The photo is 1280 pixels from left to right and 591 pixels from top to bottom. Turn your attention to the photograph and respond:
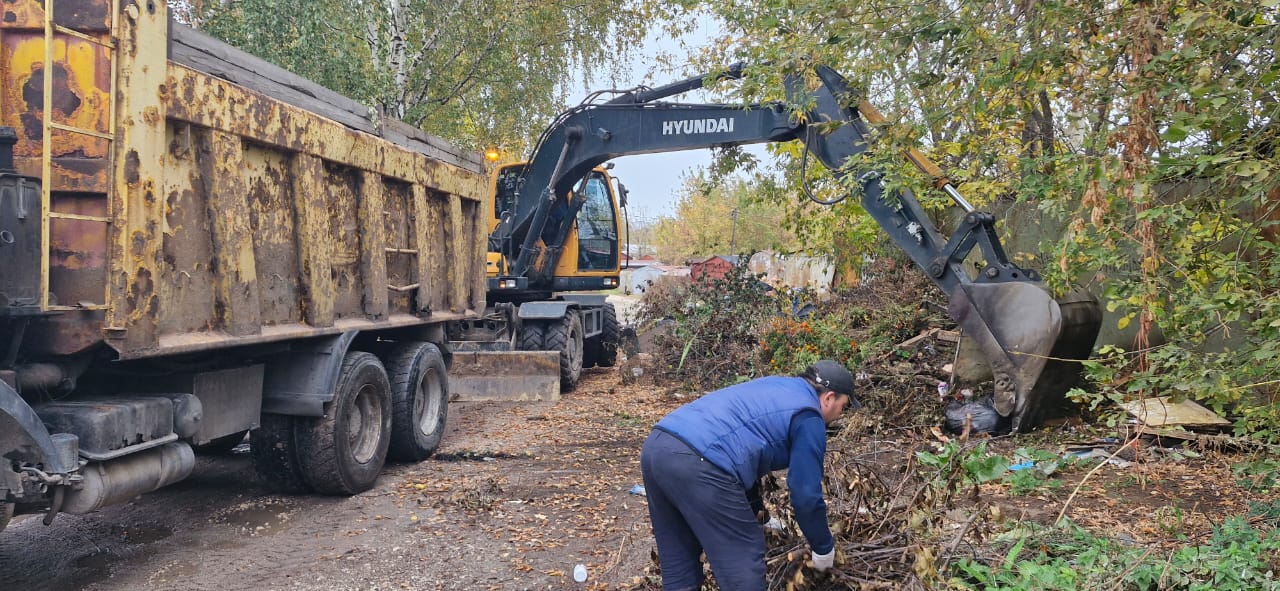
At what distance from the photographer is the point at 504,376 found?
33.6ft

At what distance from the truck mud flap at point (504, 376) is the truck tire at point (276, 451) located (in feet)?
13.8

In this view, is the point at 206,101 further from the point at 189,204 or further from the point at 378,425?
the point at 378,425

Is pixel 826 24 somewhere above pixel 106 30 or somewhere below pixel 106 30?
above

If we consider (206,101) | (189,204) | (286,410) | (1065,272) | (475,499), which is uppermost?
(206,101)

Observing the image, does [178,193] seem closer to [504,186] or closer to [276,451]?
[276,451]

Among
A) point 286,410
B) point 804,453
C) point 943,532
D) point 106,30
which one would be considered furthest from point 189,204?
point 943,532

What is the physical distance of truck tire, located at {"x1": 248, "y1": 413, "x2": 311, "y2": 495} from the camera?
227 inches

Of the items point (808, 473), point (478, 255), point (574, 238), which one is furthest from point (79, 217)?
point (574, 238)

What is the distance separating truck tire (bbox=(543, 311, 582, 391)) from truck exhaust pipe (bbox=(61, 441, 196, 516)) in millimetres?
6118

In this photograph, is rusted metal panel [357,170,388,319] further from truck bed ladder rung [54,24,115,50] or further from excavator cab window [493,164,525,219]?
excavator cab window [493,164,525,219]

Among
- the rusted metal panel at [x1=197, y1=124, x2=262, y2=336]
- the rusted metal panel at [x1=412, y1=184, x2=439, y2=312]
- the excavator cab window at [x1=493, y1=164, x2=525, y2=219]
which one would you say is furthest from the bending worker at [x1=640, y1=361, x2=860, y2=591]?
the excavator cab window at [x1=493, y1=164, x2=525, y2=219]

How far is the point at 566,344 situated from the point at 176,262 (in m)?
6.71

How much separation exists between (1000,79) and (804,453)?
6.92ft

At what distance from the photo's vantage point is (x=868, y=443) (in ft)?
24.1
